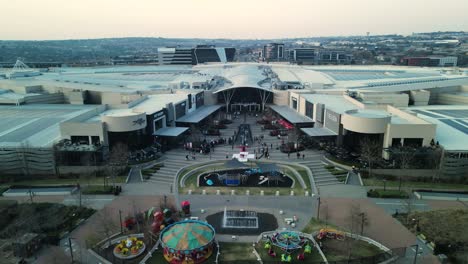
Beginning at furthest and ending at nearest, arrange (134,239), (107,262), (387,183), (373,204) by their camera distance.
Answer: (387,183)
(373,204)
(134,239)
(107,262)

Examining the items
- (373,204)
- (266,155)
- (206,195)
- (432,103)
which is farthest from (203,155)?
(432,103)

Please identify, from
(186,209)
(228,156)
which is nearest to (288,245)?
(186,209)

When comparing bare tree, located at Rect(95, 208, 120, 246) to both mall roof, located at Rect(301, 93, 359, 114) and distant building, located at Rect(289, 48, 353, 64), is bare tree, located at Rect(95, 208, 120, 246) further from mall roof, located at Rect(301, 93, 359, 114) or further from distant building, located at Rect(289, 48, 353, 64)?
distant building, located at Rect(289, 48, 353, 64)

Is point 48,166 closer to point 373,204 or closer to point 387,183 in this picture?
point 373,204

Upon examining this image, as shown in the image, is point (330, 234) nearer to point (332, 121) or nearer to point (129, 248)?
point (129, 248)

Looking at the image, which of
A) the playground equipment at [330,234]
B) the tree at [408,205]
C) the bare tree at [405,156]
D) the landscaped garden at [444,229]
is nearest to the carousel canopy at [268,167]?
the playground equipment at [330,234]

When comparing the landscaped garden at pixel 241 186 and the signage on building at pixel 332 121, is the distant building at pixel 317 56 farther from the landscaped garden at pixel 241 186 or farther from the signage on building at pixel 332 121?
the landscaped garden at pixel 241 186
